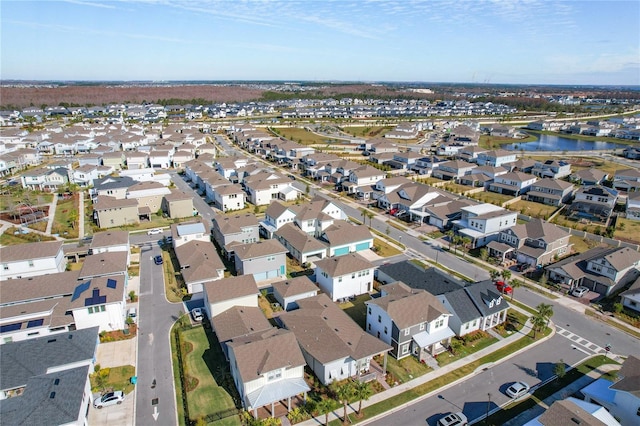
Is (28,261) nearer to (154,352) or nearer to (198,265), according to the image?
(198,265)

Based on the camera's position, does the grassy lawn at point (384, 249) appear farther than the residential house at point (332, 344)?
Yes

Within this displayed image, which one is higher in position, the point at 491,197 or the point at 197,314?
the point at 491,197

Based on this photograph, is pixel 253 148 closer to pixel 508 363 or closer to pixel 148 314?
pixel 148 314

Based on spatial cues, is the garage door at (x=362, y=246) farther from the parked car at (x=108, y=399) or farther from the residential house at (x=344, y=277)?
the parked car at (x=108, y=399)

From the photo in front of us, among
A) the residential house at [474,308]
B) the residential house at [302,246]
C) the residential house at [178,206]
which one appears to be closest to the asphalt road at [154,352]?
the residential house at [302,246]

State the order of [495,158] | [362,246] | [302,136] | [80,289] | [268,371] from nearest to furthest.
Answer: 1. [268,371]
2. [80,289]
3. [362,246]
4. [495,158]
5. [302,136]

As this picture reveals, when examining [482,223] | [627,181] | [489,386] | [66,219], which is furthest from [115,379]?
[627,181]
